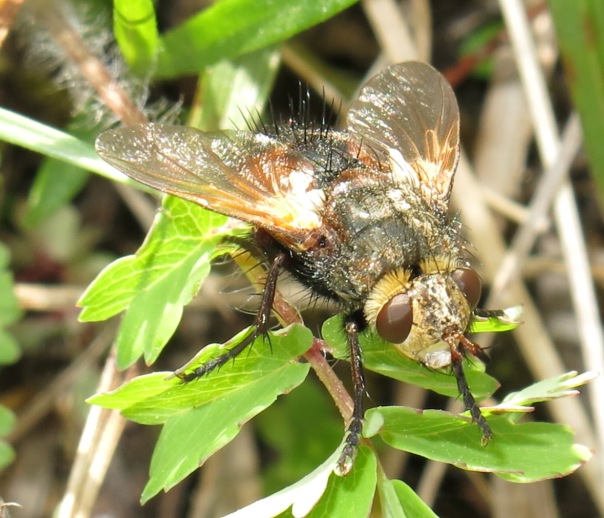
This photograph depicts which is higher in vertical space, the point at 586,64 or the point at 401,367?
the point at 586,64

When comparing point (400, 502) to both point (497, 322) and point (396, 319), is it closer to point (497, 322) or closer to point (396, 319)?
point (396, 319)

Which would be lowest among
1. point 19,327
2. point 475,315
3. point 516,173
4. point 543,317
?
point 543,317

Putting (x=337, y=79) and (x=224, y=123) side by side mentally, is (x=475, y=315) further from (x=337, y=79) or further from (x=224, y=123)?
(x=337, y=79)

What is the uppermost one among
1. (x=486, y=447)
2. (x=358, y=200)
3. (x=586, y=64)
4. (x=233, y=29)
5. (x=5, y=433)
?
(x=233, y=29)

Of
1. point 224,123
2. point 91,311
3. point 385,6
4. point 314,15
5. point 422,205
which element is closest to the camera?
point 91,311

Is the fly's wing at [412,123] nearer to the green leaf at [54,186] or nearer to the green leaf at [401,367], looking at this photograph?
the green leaf at [401,367]

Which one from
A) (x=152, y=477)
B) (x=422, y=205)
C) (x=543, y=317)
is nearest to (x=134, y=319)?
(x=152, y=477)

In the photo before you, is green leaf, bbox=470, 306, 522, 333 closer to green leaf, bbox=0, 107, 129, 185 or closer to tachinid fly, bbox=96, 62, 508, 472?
tachinid fly, bbox=96, 62, 508, 472

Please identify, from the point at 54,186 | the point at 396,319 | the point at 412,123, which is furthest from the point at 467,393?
the point at 54,186
